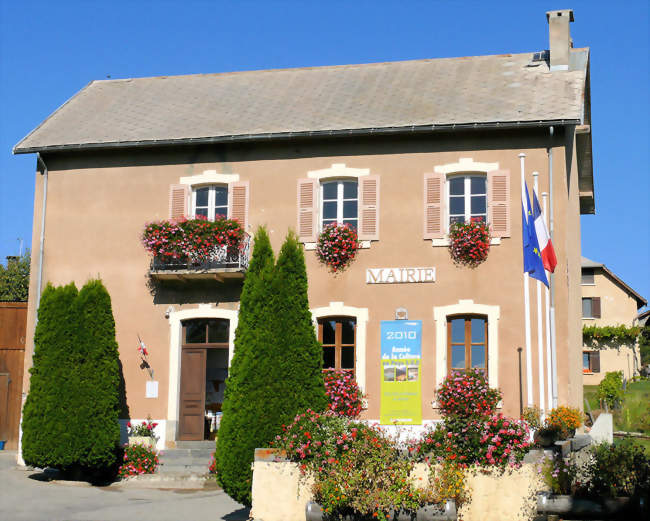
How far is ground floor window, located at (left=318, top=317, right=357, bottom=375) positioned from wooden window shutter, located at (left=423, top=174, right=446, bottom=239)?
210 cm

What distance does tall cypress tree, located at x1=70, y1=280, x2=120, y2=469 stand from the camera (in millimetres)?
15023

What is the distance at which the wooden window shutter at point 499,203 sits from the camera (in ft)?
51.1

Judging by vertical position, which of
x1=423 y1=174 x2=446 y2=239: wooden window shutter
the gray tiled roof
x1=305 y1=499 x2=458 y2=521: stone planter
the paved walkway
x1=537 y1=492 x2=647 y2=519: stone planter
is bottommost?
the paved walkway

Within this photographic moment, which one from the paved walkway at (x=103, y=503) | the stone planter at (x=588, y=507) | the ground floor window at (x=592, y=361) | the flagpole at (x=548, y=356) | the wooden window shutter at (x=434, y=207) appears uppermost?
the wooden window shutter at (x=434, y=207)

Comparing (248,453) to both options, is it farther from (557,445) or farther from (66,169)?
(66,169)

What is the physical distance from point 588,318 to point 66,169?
105 ft

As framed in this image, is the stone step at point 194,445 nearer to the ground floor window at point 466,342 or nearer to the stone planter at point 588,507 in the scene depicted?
the ground floor window at point 466,342

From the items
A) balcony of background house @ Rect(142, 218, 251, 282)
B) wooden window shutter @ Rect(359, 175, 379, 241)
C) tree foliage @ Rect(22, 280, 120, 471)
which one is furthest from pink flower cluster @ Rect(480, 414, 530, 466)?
tree foliage @ Rect(22, 280, 120, 471)

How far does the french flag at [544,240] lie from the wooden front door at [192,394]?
6489mm

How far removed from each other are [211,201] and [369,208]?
3054mm

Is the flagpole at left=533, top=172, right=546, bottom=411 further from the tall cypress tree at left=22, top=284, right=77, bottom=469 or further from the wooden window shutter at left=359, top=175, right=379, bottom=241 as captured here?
the tall cypress tree at left=22, top=284, right=77, bottom=469

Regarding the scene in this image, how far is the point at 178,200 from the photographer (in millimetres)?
16953

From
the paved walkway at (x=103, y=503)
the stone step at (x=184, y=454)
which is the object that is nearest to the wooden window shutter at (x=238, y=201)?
the stone step at (x=184, y=454)

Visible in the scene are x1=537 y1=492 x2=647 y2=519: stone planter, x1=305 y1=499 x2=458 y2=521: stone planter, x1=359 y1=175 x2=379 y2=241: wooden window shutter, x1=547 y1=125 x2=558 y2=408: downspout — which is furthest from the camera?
x1=359 y1=175 x2=379 y2=241: wooden window shutter
